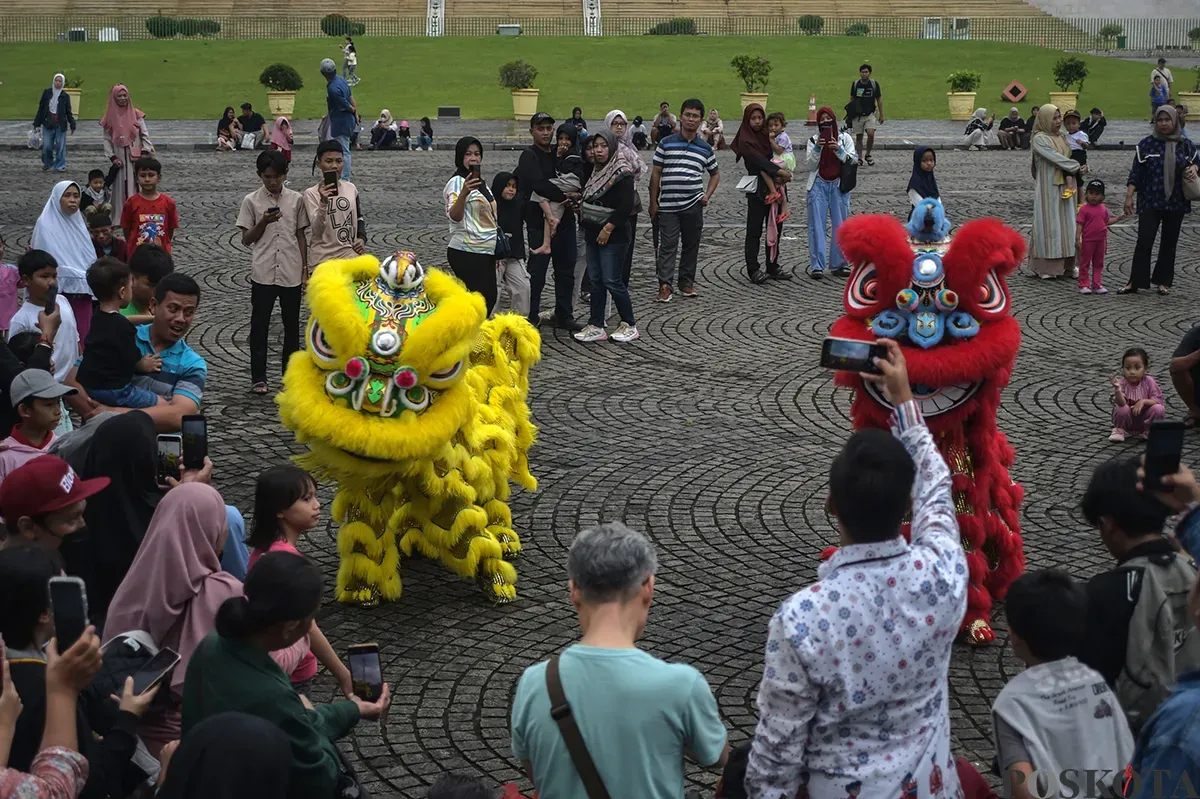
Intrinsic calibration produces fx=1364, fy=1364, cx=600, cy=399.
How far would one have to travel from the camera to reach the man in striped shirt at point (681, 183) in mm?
14312

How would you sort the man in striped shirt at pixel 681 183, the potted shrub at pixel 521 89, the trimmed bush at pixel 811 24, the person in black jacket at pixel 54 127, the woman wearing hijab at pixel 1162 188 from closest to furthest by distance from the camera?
1. the man in striped shirt at pixel 681 183
2. the woman wearing hijab at pixel 1162 188
3. the person in black jacket at pixel 54 127
4. the potted shrub at pixel 521 89
5. the trimmed bush at pixel 811 24

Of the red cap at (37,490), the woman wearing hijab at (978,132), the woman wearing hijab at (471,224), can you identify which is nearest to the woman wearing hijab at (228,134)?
the woman wearing hijab at (978,132)

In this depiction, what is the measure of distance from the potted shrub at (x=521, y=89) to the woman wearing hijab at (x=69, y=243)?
28.8 metres

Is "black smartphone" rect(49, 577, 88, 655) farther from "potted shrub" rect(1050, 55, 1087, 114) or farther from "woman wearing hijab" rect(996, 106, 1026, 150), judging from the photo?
"potted shrub" rect(1050, 55, 1087, 114)

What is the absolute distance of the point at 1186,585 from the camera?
15.0 feet

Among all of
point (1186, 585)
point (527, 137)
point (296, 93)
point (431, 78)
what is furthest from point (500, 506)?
point (431, 78)

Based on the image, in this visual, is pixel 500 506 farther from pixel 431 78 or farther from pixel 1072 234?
pixel 431 78

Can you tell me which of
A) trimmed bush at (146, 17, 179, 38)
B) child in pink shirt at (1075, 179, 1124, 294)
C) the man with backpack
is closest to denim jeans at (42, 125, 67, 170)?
child in pink shirt at (1075, 179, 1124, 294)

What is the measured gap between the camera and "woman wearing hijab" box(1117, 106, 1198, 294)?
48.0 feet

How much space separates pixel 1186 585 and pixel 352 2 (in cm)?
6715

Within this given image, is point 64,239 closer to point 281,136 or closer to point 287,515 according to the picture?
point 287,515

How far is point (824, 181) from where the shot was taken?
52.1 feet

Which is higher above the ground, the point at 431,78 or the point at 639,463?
the point at 431,78

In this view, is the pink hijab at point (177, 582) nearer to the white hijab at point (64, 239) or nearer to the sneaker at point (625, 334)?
the white hijab at point (64, 239)
